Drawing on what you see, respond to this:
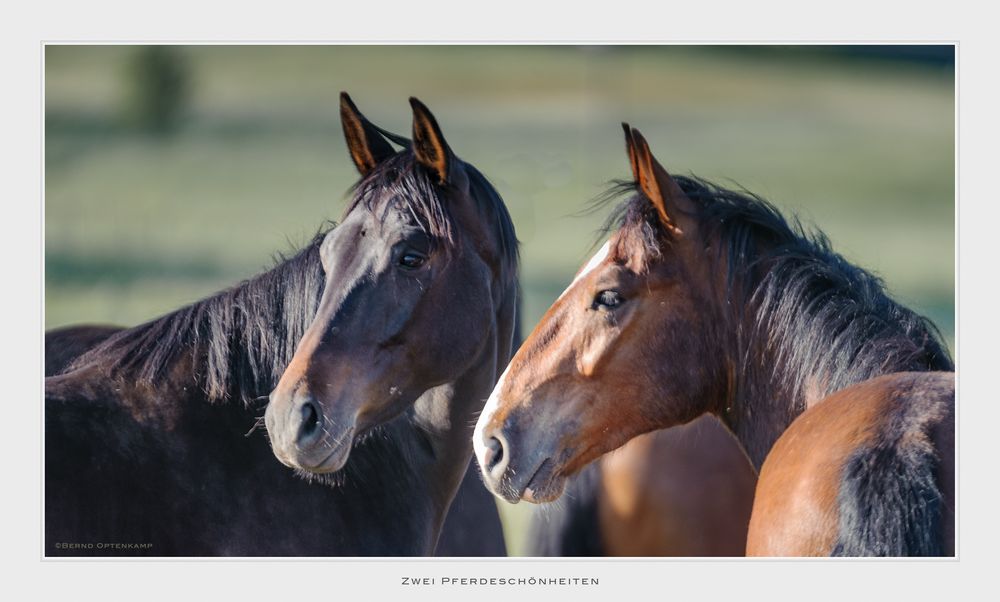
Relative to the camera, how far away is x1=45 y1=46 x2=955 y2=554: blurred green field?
4.52 metres

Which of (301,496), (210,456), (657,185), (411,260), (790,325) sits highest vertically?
(657,185)

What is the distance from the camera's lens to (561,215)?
16.1ft

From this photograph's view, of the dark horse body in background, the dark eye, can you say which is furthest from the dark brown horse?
the dark eye

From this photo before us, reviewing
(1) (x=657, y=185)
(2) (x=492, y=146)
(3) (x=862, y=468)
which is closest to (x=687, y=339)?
(1) (x=657, y=185)

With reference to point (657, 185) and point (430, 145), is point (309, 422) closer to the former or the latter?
point (430, 145)

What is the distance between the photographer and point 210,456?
354cm

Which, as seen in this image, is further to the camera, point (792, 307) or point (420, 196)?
point (420, 196)

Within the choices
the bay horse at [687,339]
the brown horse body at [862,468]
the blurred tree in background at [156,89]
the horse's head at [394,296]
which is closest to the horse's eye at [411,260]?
the horse's head at [394,296]

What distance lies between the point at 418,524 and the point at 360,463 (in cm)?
31

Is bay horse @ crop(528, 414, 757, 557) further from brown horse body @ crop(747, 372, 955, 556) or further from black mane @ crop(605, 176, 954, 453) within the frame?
brown horse body @ crop(747, 372, 955, 556)

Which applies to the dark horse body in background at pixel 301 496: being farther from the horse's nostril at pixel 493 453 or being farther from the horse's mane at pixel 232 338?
the horse's nostril at pixel 493 453

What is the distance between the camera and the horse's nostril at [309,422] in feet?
10.6

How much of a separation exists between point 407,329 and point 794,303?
50.7 inches

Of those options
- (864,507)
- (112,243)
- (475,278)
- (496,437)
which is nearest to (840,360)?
(864,507)
